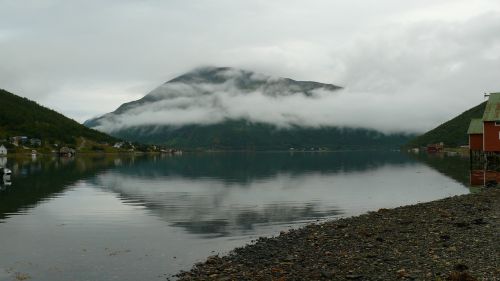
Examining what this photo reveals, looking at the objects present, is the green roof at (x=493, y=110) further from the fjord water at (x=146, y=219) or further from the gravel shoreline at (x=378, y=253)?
the gravel shoreline at (x=378, y=253)

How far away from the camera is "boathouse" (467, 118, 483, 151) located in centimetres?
10448

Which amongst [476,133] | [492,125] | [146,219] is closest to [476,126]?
[476,133]

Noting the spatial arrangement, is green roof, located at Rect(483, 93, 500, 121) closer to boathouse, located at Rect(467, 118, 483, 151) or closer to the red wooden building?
the red wooden building

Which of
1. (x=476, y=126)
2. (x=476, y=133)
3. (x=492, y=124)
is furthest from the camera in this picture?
(x=476, y=133)

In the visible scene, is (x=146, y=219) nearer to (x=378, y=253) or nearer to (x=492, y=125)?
(x=378, y=253)

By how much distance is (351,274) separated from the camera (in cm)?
2244

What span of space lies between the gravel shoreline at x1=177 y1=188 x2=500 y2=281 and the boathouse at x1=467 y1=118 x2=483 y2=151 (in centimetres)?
7315

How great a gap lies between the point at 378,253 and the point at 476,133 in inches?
3593

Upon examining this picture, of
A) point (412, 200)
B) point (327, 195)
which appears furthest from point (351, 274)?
point (327, 195)

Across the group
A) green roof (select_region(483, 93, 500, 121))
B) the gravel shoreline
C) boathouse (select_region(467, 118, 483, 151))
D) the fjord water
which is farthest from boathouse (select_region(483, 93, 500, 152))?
the gravel shoreline

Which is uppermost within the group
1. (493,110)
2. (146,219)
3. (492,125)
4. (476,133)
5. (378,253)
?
(493,110)

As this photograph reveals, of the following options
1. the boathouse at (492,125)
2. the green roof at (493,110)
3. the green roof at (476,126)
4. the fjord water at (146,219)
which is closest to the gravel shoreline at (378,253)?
the fjord water at (146,219)

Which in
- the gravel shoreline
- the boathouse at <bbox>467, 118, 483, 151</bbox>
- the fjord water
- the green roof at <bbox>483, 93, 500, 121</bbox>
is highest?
the green roof at <bbox>483, 93, 500, 121</bbox>

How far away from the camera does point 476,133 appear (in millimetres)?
105562
